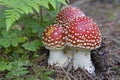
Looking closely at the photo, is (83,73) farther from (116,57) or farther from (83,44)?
(116,57)

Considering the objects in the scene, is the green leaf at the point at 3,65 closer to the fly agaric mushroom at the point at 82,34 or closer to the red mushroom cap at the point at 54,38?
the red mushroom cap at the point at 54,38

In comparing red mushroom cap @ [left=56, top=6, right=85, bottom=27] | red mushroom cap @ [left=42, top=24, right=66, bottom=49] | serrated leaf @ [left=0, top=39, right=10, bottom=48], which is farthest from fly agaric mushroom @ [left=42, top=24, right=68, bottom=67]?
serrated leaf @ [left=0, top=39, right=10, bottom=48]

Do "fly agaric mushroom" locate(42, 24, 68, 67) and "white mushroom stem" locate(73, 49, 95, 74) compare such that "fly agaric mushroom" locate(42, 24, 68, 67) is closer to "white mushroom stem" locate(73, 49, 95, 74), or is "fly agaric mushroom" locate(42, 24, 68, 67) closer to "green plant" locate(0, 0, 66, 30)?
"white mushroom stem" locate(73, 49, 95, 74)

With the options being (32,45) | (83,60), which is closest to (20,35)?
(32,45)

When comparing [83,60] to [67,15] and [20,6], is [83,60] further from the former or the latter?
[20,6]

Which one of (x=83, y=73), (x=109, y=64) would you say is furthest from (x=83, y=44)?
(x=109, y=64)

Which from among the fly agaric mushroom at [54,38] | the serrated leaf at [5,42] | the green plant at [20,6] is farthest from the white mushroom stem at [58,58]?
the green plant at [20,6]
